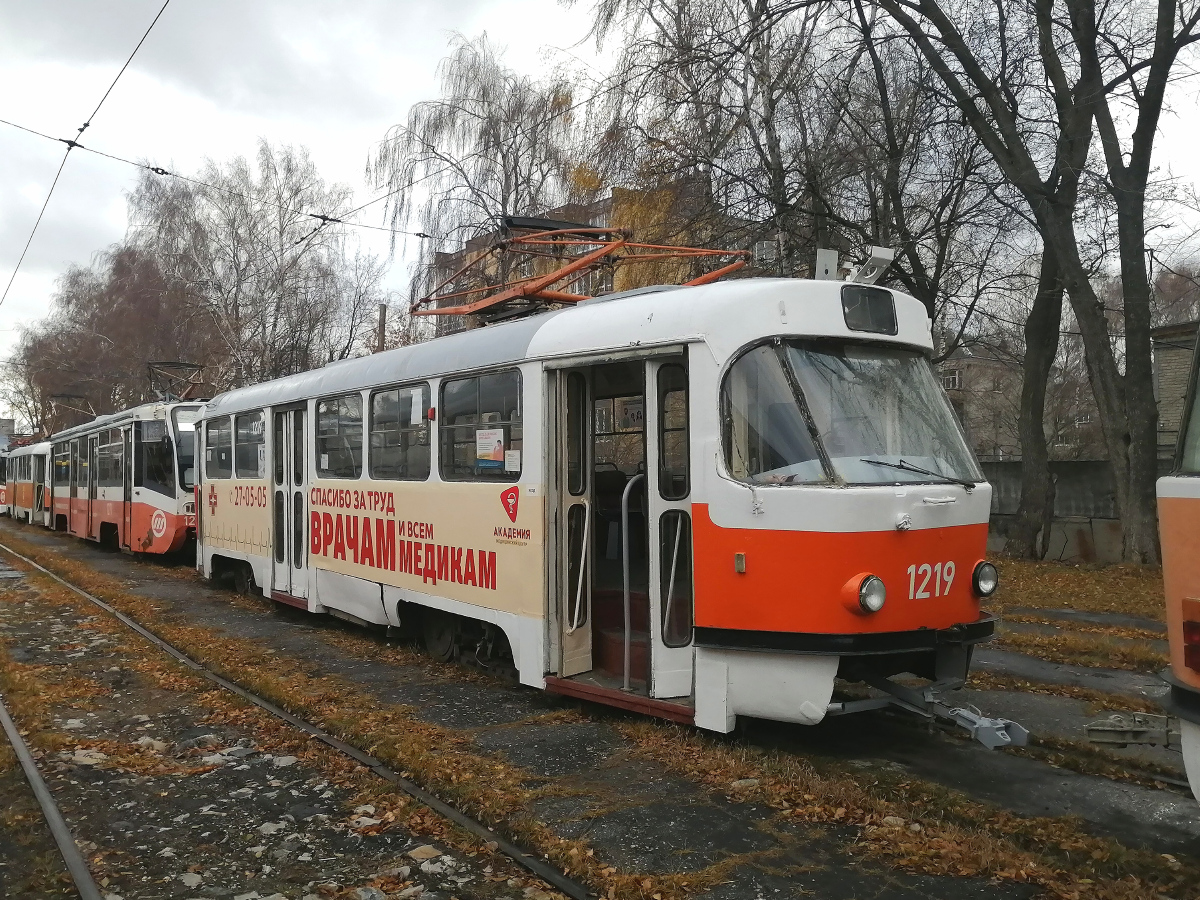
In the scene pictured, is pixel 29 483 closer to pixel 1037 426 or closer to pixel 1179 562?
pixel 1037 426

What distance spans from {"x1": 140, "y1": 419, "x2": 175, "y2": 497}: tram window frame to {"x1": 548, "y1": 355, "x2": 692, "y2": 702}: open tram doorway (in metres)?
12.3

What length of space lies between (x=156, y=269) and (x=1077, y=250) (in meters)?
32.6

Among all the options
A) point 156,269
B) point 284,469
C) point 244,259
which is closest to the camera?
point 284,469

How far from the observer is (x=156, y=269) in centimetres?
3744

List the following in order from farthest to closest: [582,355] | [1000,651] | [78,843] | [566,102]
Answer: [566,102], [1000,651], [582,355], [78,843]

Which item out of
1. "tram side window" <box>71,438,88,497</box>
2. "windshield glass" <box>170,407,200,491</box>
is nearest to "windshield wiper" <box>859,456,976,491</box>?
"windshield glass" <box>170,407,200,491</box>

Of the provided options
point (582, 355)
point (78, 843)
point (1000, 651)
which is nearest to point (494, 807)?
point (78, 843)

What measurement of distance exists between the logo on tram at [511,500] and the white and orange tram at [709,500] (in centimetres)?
2

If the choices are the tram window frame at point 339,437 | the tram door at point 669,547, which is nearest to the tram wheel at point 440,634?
the tram window frame at point 339,437

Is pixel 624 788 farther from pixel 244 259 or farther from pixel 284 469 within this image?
pixel 244 259

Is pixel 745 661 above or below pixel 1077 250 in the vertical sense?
below

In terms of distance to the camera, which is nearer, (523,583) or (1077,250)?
(523,583)

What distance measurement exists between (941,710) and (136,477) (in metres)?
16.4

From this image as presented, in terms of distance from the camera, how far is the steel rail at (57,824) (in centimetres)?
416
